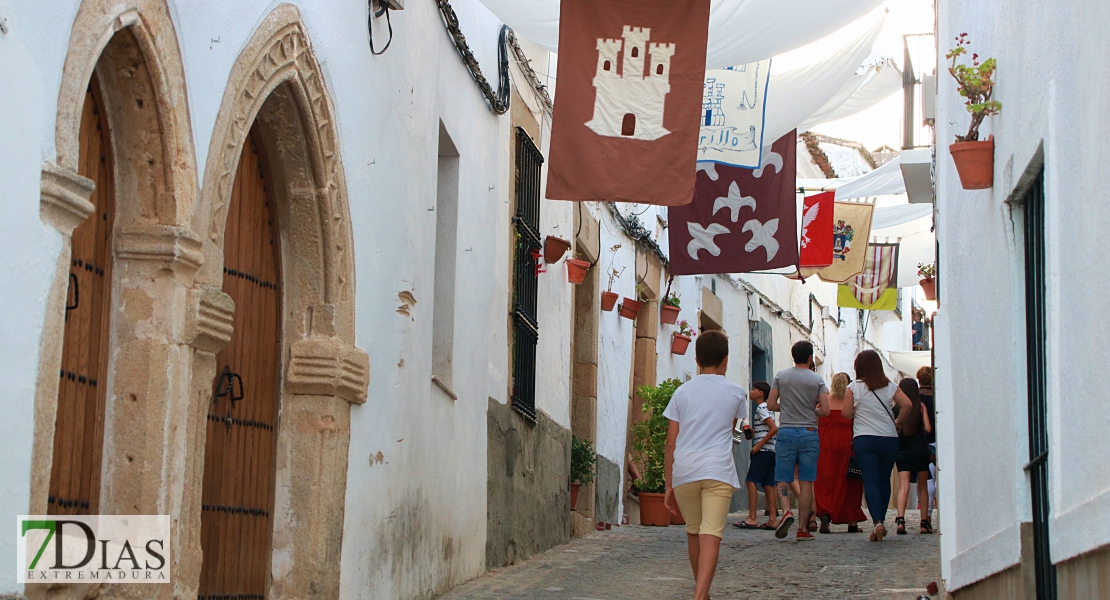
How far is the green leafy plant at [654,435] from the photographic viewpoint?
43.1ft

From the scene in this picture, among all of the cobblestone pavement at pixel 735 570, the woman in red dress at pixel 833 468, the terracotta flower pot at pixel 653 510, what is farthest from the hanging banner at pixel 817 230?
the cobblestone pavement at pixel 735 570

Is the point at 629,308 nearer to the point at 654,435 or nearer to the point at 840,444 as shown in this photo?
the point at 654,435

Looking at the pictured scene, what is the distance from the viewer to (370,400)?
6078 mm

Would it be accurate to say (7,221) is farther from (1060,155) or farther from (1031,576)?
(1031,576)

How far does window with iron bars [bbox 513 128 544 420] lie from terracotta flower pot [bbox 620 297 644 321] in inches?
141

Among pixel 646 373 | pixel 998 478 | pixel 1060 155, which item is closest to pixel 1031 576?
pixel 998 478

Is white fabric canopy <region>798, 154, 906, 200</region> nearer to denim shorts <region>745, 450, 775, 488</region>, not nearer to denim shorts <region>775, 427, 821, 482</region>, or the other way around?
denim shorts <region>745, 450, 775, 488</region>

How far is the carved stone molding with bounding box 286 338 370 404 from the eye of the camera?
5.60 m

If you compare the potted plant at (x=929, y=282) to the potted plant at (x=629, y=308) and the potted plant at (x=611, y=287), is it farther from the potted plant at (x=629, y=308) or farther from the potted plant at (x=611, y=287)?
the potted plant at (x=611, y=287)

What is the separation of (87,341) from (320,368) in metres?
→ 1.54

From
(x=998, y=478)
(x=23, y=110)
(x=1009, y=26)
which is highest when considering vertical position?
(x=1009, y=26)

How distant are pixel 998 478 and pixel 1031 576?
737 mm

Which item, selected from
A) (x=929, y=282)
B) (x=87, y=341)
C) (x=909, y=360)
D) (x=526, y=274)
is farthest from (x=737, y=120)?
(x=909, y=360)

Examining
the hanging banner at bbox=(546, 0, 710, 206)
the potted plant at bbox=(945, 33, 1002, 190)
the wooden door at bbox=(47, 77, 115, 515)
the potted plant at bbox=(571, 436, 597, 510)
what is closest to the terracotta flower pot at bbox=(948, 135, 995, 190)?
the potted plant at bbox=(945, 33, 1002, 190)
